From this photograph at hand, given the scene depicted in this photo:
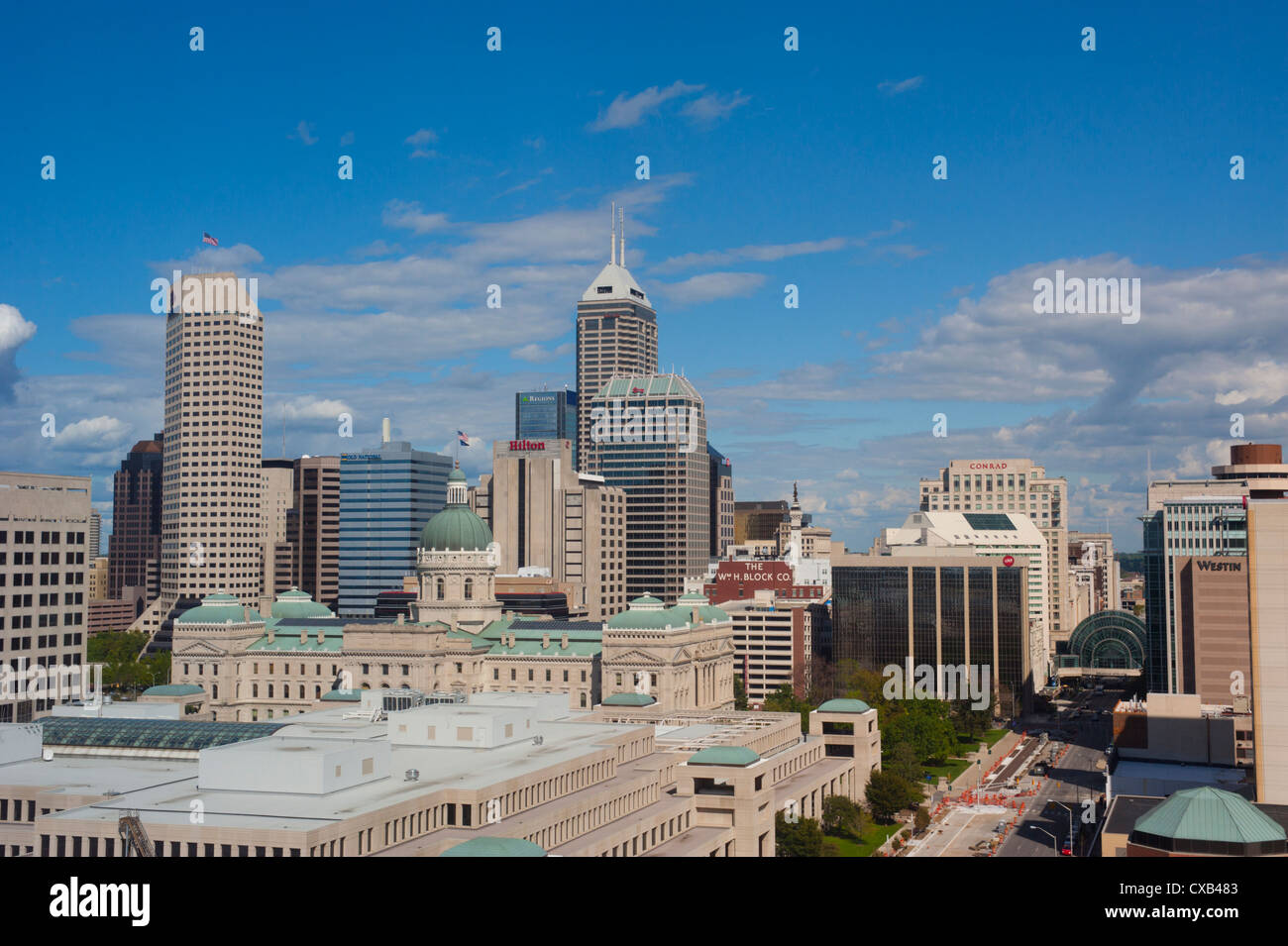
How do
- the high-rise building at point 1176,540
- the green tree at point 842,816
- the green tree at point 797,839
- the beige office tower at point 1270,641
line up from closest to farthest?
the beige office tower at point 1270,641 → the green tree at point 797,839 → the green tree at point 842,816 → the high-rise building at point 1176,540

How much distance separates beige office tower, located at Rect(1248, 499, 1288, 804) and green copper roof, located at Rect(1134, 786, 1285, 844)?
23073 mm

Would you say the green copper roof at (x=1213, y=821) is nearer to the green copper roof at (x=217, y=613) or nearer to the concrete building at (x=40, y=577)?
the concrete building at (x=40, y=577)

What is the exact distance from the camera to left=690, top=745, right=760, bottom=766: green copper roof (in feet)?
272

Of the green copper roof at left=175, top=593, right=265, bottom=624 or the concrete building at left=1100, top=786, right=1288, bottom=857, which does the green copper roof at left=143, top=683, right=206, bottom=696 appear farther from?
the concrete building at left=1100, top=786, right=1288, bottom=857

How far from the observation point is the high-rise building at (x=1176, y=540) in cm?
14750

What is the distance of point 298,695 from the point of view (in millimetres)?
147250

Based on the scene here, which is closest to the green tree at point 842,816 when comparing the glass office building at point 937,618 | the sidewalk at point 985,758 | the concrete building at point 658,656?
the sidewalk at point 985,758

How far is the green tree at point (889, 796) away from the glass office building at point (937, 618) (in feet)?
211

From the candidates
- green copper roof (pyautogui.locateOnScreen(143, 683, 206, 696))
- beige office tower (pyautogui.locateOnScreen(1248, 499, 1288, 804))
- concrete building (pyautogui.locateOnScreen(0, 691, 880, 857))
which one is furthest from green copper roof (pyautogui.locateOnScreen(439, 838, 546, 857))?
green copper roof (pyautogui.locateOnScreen(143, 683, 206, 696))
